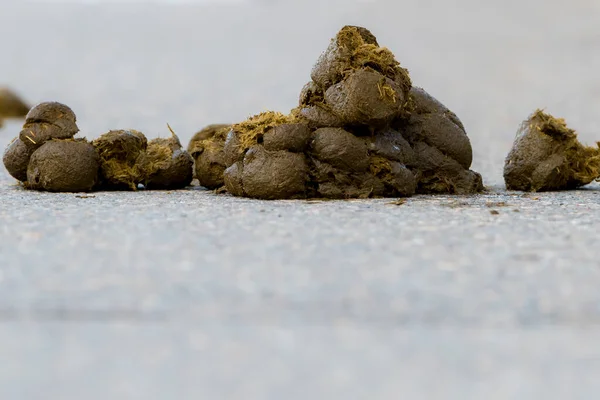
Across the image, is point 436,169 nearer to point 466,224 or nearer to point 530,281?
point 466,224

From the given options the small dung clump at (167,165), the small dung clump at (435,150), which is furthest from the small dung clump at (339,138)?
the small dung clump at (167,165)

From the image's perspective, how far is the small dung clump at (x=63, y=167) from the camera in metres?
7.18

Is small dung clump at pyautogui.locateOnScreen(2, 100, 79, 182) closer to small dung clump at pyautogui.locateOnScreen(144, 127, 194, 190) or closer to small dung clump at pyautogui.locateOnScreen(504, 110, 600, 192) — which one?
small dung clump at pyautogui.locateOnScreen(144, 127, 194, 190)

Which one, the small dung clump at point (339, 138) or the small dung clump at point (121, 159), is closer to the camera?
the small dung clump at point (339, 138)

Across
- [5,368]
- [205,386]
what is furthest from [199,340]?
[5,368]

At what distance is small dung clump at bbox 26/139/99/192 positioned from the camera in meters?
7.18

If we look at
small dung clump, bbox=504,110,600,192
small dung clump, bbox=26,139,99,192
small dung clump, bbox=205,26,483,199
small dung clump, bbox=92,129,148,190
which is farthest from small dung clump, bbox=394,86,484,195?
small dung clump, bbox=26,139,99,192

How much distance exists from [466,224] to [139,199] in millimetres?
2981

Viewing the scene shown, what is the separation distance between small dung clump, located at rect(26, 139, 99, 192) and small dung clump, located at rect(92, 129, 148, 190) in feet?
0.64

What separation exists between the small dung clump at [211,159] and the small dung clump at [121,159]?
551mm

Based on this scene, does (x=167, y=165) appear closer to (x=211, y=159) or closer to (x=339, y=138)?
(x=211, y=159)

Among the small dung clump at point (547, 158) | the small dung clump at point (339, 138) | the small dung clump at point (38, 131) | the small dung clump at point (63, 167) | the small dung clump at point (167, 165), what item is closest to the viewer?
the small dung clump at point (339, 138)

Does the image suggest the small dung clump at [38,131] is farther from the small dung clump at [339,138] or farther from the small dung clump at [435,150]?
the small dung clump at [435,150]

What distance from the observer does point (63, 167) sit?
7.16m
